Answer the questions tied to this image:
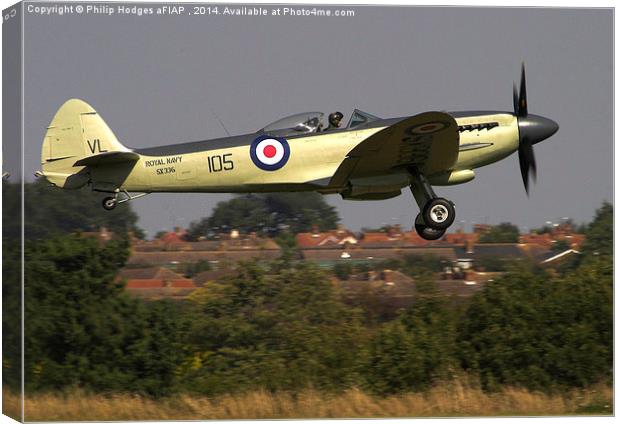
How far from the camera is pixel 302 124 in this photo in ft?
45.9

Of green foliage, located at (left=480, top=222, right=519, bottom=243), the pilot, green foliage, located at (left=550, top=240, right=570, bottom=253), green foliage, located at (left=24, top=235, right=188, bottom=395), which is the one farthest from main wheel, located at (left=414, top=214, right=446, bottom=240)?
green foliage, located at (left=550, top=240, right=570, bottom=253)

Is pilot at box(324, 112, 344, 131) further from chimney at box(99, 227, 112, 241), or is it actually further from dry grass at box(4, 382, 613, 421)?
chimney at box(99, 227, 112, 241)

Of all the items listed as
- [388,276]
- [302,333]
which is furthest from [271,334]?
[388,276]

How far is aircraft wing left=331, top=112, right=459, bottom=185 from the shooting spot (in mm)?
13219

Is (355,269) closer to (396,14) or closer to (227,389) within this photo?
(227,389)

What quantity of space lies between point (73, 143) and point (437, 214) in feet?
15.0

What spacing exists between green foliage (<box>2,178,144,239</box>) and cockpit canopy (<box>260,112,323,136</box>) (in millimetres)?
Answer: 2926

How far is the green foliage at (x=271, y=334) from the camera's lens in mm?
18969

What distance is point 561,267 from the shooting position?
22.3 metres

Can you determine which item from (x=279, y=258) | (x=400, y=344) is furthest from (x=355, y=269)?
(x=400, y=344)

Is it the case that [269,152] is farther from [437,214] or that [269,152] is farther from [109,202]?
[437,214]

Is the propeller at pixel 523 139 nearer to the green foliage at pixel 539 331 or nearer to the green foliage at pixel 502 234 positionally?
the green foliage at pixel 539 331

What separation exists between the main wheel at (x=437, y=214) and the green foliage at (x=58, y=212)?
15.0 feet

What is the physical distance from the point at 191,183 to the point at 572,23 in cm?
590
